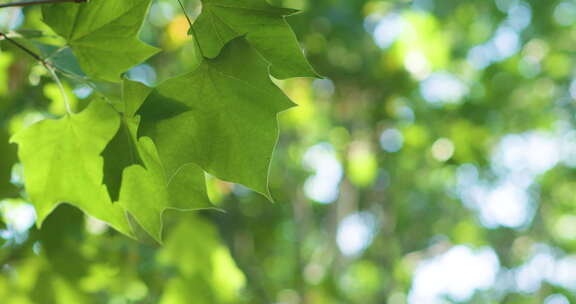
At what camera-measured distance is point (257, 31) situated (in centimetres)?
57

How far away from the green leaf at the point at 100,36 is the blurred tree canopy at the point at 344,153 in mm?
116

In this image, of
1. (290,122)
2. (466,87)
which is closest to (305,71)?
(290,122)

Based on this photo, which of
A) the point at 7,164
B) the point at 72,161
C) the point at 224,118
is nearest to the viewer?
the point at 224,118

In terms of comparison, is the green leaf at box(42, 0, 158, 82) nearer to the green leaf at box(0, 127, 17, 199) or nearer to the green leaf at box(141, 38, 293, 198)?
the green leaf at box(141, 38, 293, 198)

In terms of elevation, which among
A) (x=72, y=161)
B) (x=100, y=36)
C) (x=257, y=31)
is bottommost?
(x=72, y=161)

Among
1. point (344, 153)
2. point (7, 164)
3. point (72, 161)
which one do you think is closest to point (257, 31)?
point (72, 161)

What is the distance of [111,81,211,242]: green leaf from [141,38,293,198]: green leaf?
0.17ft

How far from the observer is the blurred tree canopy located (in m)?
1.45

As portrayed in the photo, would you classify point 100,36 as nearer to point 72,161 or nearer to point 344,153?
point 72,161

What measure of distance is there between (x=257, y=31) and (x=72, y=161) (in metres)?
0.28

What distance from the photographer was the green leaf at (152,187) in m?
0.61

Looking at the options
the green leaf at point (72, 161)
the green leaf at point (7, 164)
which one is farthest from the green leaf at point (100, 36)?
the green leaf at point (7, 164)

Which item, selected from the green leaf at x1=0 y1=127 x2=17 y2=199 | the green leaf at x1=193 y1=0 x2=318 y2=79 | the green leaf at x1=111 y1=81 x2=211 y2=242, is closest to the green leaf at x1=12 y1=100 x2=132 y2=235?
the green leaf at x1=111 y1=81 x2=211 y2=242

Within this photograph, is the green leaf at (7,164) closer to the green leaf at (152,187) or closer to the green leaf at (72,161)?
the green leaf at (72,161)
